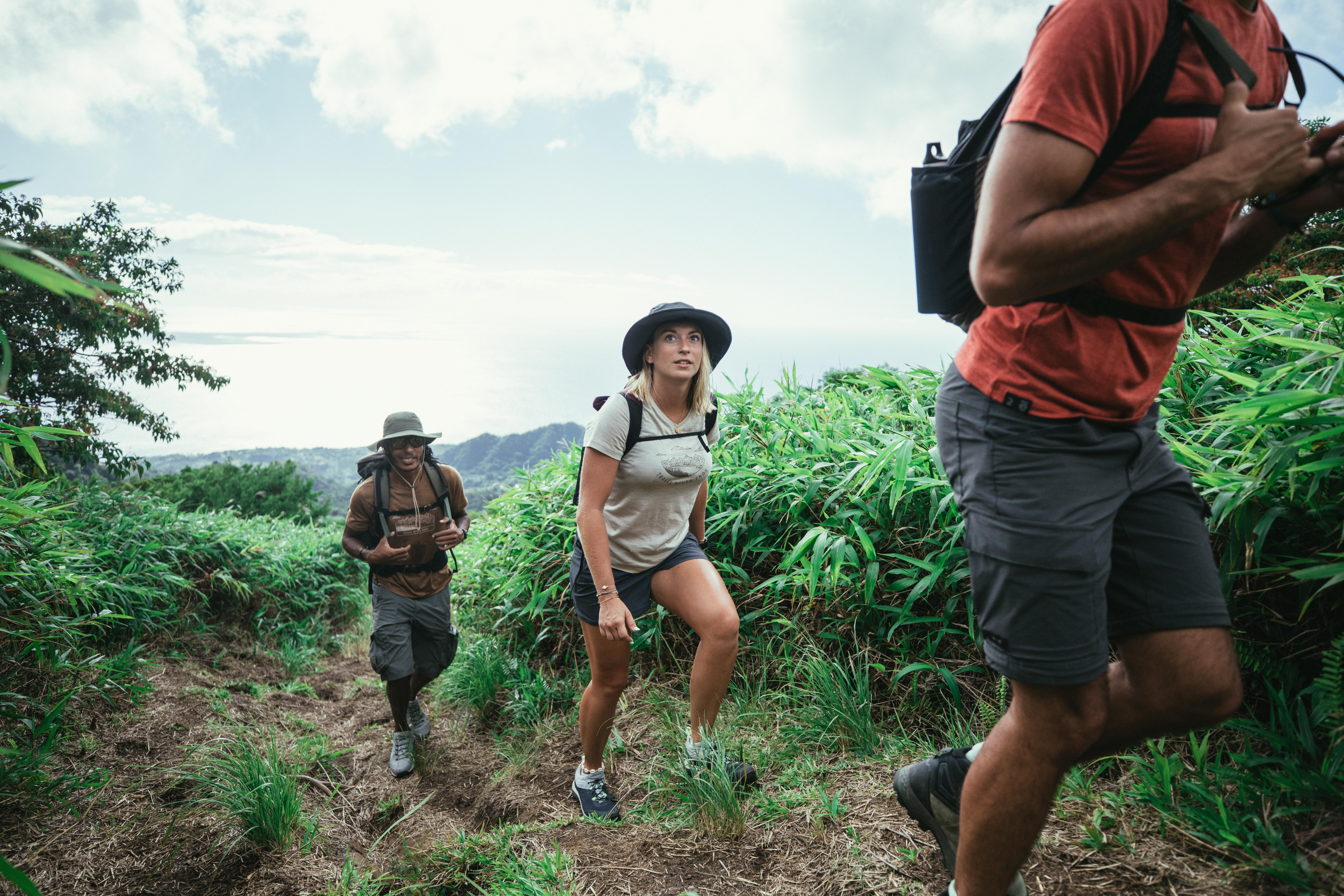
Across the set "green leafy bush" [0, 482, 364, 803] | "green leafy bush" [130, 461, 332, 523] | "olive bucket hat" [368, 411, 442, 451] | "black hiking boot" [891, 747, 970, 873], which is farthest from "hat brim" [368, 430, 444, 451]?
"green leafy bush" [130, 461, 332, 523]

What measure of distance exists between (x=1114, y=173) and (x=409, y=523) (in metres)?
3.83

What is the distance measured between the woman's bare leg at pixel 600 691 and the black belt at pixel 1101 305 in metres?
1.83

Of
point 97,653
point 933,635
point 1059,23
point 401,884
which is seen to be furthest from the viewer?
point 97,653

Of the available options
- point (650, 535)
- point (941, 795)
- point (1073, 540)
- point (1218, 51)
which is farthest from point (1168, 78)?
point (650, 535)

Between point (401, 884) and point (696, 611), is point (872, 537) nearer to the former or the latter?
point (696, 611)

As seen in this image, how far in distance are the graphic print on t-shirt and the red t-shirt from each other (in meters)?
1.37

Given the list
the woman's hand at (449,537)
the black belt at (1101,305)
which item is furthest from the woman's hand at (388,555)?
the black belt at (1101,305)

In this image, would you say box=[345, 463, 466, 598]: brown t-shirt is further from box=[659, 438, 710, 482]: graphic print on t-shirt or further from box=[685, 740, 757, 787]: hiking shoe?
box=[685, 740, 757, 787]: hiking shoe

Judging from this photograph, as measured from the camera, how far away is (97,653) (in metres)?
4.11

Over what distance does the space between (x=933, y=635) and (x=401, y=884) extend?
219 centimetres

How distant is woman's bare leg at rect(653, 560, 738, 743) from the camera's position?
2.44m

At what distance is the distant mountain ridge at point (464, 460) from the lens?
18.0 feet

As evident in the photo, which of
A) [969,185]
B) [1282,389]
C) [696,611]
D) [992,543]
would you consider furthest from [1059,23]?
[696,611]

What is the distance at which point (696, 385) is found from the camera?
277 cm
